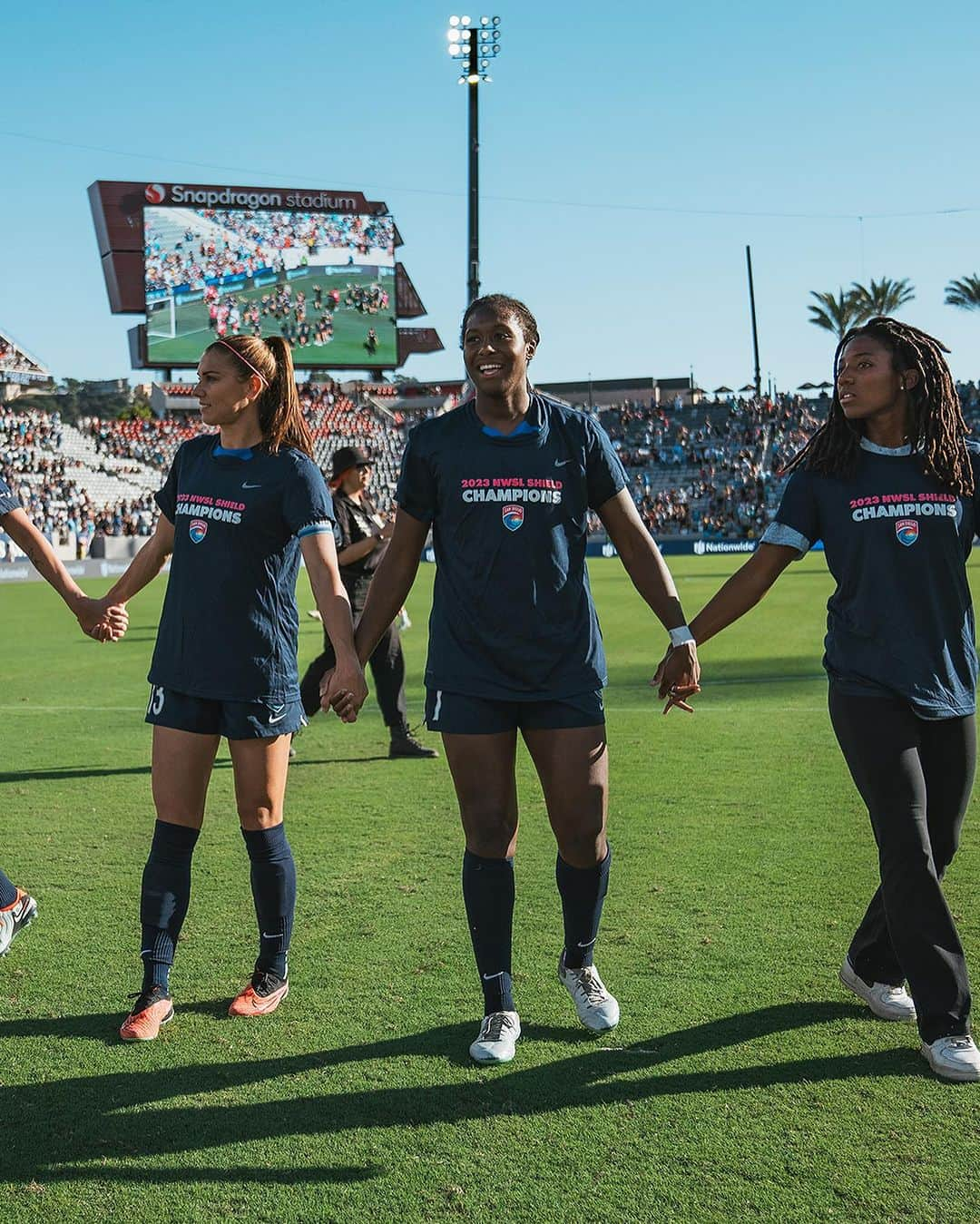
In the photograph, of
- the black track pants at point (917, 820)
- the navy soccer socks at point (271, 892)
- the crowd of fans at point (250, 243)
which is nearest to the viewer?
the black track pants at point (917, 820)

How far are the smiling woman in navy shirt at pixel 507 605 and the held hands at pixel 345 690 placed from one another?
1.1 inches

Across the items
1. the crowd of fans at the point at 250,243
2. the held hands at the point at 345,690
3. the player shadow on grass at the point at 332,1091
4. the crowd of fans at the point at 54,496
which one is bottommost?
the player shadow on grass at the point at 332,1091

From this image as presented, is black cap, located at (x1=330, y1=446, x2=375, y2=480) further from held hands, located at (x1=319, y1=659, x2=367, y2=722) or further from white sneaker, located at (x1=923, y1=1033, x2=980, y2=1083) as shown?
white sneaker, located at (x1=923, y1=1033, x2=980, y2=1083)

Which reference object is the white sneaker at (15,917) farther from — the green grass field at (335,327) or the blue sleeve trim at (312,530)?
the green grass field at (335,327)

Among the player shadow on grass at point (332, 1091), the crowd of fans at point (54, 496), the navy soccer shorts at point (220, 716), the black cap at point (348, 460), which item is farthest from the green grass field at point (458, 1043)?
the crowd of fans at point (54, 496)

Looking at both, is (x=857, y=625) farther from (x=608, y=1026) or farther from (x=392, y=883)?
(x=392, y=883)

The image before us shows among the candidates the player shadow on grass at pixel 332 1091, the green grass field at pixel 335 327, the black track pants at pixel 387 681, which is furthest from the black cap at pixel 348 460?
the green grass field at pixel 335 327

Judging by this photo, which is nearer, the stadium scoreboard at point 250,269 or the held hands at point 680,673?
the held hands at point 680,673

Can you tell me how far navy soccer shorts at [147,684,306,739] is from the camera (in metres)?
4.20

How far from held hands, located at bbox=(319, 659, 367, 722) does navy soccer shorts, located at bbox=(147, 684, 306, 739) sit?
0.22 metres

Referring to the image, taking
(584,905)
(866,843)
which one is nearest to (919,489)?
(584,905)

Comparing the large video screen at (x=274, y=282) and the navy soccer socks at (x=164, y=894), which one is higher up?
the large video screen at (x=274, y=282)

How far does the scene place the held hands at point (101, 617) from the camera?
500 cm

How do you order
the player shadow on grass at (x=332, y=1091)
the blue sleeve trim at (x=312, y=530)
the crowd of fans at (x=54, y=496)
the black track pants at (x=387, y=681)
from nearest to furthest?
the player shadow on grass at (x=332, y=1091) < the blue sleeve trim at (x=312, y=530) < the black track pants at (x=387, y=681) < the crowd of fans at (x=54, y=496)
